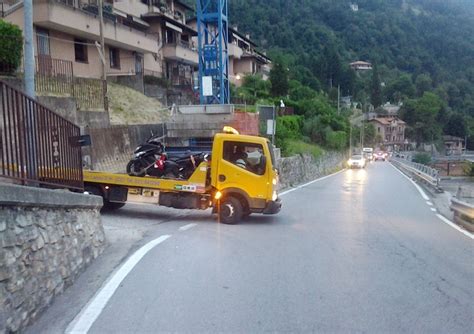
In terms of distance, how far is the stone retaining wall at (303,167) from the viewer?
27.7 metres

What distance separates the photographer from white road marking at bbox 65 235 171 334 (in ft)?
16.3

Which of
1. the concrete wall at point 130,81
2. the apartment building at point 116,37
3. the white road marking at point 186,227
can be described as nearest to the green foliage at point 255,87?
the apartment building at point 116,37

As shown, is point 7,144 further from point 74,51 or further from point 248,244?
point 74,51

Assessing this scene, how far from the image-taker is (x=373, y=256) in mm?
8391

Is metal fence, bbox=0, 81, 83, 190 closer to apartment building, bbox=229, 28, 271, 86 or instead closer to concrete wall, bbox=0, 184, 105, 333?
concrete wall, bbox=0, 184, 105, 333

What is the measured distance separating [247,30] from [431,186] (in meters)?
91.9

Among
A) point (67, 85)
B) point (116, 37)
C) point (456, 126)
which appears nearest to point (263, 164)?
point (67, 85)

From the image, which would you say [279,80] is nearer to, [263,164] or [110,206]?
[110,206]

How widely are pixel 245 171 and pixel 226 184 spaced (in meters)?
0.60

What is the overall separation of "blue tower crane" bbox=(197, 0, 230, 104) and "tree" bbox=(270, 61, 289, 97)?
26776 millimetres

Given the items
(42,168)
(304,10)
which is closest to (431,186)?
(42,168)

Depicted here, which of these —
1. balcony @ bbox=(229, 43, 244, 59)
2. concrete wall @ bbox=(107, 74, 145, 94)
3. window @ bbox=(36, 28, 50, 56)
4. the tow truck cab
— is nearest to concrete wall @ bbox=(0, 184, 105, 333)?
the tow truck cab

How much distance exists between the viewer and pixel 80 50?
3048cm

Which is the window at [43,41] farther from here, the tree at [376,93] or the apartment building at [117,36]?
the tree at [376,93]
